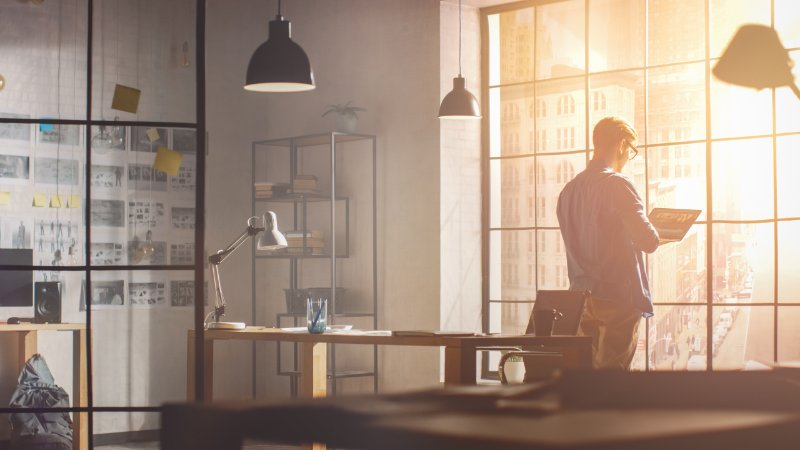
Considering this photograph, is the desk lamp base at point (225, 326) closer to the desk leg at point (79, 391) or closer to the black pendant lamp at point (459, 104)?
the desk leg at point (79, 391)

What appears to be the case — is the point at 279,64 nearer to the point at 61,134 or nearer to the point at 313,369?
the point at 61,134

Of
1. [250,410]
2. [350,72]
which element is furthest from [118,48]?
[250,410]

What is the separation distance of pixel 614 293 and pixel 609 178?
0.53 metres

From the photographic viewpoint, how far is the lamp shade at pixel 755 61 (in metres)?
3.34

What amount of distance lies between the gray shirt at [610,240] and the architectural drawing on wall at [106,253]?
215 centimetres

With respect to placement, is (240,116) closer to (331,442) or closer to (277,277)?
(277,277)

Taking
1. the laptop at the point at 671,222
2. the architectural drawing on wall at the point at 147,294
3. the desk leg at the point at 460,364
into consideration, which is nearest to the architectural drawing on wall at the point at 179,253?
the architectural drawing on wall at the point at 147,294

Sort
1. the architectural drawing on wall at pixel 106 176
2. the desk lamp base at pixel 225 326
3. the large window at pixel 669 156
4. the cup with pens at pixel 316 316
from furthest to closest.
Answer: the large window at pixel 669 156 → the desk lamp base at pixel 225 326 → the cup with pens at pixel 316 316 → the architectural drawing on wall at pixel 106 176

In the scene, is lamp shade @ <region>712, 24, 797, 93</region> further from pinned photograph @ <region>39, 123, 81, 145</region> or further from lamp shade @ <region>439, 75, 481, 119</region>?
lamp shade @ <region>439, 75, 481, 119</region>

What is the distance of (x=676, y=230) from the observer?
5281 millimetres

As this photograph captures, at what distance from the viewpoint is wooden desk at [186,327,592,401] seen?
4895 mm

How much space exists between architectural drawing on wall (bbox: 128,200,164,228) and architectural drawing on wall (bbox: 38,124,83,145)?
41 cm

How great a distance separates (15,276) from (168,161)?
89cm

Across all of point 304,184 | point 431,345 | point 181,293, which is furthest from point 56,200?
point 304,184
